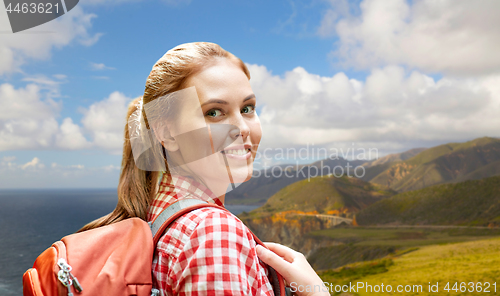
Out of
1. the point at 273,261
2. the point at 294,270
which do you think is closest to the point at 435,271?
the point at 294,270

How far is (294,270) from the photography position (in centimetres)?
147

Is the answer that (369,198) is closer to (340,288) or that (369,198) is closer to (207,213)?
(340,288)

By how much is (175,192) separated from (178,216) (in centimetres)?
23

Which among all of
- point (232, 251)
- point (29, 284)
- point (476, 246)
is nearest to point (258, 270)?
point (232, 251)

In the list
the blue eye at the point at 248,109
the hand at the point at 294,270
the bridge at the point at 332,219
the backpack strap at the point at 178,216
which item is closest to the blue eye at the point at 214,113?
the blue eye at the point at 248,109

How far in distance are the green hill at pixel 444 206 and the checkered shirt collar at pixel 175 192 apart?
68.0 ft

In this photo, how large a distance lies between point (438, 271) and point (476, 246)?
3502 mm

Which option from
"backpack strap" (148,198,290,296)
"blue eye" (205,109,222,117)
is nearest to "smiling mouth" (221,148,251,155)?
"blue eye" (205,109,222,117)

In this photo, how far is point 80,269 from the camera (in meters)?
1.18

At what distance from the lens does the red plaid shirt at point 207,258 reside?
43.0 inches

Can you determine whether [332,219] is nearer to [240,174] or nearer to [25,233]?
[240,174]

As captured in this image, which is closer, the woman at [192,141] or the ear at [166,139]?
the woman at [192,141]

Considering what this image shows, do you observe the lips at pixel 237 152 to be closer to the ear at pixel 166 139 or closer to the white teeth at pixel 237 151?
the white teeth at pixel 237 151

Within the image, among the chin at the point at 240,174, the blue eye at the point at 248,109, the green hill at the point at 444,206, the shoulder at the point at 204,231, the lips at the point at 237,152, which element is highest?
the blue eye at the point at 248,109
